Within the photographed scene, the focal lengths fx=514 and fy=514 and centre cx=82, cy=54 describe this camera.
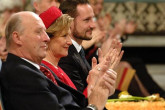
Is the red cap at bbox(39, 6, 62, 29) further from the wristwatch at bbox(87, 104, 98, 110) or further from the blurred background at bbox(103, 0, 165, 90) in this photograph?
the blurred background at bbox(103, 0, 165, 90)

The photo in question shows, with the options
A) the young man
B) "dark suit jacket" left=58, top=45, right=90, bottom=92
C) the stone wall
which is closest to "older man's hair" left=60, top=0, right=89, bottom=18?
the young man

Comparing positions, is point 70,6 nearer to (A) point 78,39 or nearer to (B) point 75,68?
(A) point 78,39

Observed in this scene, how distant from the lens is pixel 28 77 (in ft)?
7.27

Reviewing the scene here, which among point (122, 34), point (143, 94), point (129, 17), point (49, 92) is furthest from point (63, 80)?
point (129, 17)

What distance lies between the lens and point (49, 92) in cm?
224

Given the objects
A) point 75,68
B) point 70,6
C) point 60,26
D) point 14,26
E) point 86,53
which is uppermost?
point 14,26

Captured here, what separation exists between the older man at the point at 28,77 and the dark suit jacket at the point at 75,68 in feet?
2.64

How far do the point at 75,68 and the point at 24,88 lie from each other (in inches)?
46.6

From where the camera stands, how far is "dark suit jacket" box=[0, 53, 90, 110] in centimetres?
Answer: 219

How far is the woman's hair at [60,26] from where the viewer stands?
2738 mm

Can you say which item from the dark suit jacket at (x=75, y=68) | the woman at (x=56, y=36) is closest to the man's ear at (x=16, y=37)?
the woman at (x=56, y=36)

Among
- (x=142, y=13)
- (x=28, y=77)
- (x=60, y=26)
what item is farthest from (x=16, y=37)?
(x=142, y=13)

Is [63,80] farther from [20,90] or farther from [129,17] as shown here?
[129,17]

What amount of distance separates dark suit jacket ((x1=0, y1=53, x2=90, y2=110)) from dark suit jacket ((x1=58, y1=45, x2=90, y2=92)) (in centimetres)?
103
